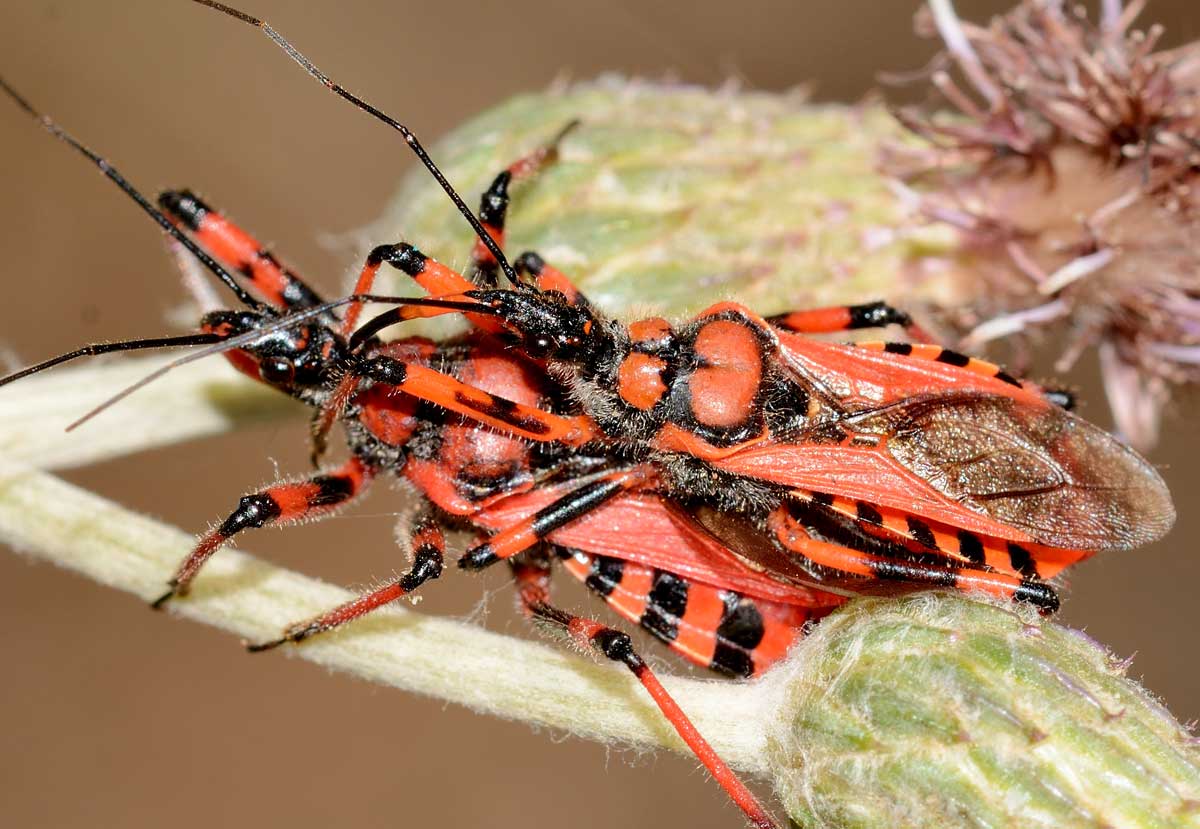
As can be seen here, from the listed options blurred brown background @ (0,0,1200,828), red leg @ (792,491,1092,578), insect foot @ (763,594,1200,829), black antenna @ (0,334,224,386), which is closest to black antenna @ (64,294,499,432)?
black antenna @ (0,334,224,386)

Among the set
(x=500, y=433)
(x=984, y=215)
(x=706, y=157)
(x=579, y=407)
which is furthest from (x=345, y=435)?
(x=984, y=215)

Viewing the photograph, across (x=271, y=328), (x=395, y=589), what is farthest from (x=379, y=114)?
(x=395, y=589)

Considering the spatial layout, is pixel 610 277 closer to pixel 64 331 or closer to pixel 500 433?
pixel 500 433

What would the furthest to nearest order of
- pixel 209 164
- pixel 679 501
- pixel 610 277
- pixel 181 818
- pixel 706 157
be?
pixel 209 164
pixel 181 818
pixel 706 157
pixel 610 277
pixel 679 501

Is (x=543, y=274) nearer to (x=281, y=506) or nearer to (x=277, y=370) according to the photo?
(x=277, y=370)

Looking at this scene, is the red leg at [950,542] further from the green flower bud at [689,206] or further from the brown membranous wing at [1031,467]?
the green flower bud at [689,206]
